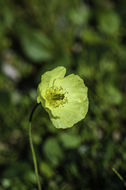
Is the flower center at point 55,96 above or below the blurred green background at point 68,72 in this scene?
above

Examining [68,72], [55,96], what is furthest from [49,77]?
[68,72]

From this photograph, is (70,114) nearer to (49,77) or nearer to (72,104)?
(72,104)

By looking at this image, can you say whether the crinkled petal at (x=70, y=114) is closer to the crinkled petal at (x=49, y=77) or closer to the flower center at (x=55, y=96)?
the flower center at (x=55, y=96)

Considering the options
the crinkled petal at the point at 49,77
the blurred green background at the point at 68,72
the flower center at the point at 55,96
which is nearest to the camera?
the crinkled petal at the point at 49,77

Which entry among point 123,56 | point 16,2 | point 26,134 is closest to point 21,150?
point 26,134

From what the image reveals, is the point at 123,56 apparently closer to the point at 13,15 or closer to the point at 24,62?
the point at 24,62

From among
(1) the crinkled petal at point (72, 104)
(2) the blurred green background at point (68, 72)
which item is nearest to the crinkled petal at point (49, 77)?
(1) the crinkled petal at point (72, 104)
